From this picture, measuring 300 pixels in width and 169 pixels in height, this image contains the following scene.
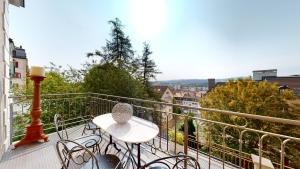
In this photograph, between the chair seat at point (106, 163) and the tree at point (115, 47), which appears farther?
the tree at point (115, 47)

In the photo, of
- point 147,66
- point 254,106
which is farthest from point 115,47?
point 254,106

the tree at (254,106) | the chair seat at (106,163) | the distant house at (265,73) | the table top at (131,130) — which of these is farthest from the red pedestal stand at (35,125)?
the distant house at (265,73)

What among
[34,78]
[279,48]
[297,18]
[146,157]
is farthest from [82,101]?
[279,48]

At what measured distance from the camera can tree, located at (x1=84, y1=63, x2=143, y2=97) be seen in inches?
464

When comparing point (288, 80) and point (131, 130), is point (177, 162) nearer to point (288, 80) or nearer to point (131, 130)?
point (131, 130)

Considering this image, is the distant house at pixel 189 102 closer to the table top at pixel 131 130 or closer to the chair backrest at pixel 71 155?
the table top at pixel 131 130

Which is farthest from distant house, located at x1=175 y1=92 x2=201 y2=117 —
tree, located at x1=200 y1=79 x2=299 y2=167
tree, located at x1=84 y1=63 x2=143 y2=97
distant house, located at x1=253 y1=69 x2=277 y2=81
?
distant house, located at x1=253 y1=69 x2=277 y2=81

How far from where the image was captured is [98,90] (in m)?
11.7

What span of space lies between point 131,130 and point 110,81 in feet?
33.0

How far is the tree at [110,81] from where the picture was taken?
1180 cm

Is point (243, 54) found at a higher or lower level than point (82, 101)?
higher

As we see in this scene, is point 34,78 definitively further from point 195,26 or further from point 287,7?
point 287,7

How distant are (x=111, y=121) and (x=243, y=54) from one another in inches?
639

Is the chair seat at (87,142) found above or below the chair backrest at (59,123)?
below
